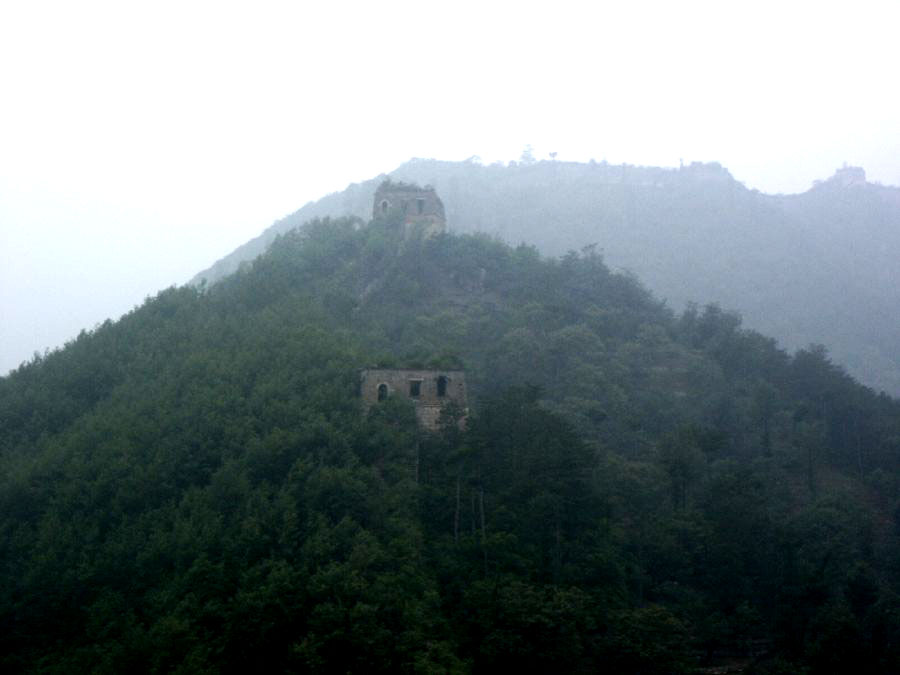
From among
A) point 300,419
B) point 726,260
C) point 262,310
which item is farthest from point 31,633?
point 726,260

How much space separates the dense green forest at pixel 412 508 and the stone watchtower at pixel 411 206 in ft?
29.6

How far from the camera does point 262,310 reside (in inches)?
1661

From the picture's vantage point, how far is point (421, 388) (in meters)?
34.0

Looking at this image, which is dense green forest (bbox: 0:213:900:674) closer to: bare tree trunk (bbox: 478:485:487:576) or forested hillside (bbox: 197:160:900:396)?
bare tree trunk (bbox: 478:485:487:576)

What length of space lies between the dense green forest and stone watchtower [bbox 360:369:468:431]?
802 millimetres

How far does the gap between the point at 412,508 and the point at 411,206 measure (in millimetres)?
27067

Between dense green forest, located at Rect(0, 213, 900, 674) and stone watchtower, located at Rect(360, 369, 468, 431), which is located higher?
stone watchtower, located at Rect(360, 369, 468, 431)

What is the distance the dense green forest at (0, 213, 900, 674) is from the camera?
77.3ft

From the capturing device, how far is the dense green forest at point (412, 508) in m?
23.6

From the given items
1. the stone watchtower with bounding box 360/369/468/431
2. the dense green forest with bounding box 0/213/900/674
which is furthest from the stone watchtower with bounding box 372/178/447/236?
the stone watchtower with bounding box 360/369/468/431

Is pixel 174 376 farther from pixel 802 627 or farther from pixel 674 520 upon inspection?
pixel 802 627

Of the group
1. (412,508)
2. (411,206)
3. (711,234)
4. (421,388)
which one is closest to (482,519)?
(412,508)

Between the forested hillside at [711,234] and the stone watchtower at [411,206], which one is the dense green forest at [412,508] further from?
the forested hillside at [711,234]

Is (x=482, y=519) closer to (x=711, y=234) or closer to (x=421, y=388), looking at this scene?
(x=421, y=388)
